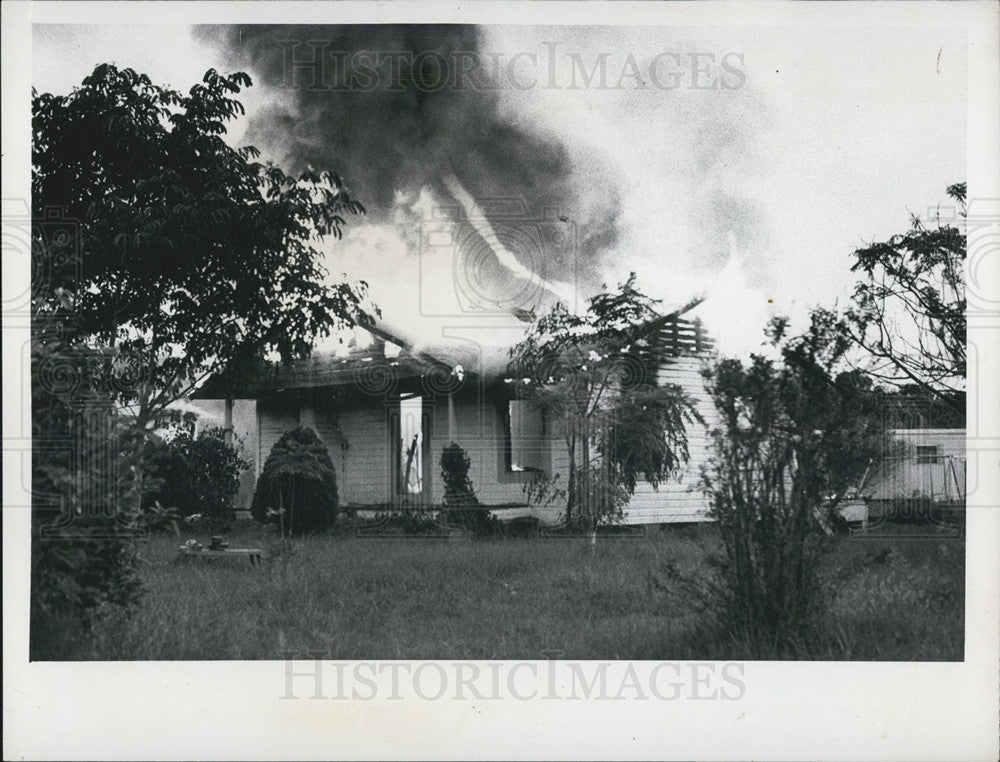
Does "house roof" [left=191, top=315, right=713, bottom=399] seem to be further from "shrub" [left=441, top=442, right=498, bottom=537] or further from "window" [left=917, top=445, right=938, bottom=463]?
"window" [left=917, top=445, right=938, bottom=463]

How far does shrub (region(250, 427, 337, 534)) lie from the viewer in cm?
514

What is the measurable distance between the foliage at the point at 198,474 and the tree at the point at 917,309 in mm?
3773

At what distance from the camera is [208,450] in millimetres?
5137

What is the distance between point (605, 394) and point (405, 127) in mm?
1977

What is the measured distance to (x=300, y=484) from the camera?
518 cm

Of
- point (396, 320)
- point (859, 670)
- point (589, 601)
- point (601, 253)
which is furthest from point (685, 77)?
point (859, 670)

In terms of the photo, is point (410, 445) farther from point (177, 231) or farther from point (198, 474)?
point (177, 231)

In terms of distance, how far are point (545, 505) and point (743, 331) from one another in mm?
1554

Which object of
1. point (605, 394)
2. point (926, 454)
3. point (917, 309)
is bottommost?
point (926, 454)

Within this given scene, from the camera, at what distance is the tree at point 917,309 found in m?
4.92

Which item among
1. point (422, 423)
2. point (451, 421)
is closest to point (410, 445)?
point (422, 423)

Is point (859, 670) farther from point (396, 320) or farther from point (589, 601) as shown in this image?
point (396, 320)

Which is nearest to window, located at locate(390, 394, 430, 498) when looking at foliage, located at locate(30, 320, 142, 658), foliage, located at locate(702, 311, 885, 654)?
foliage, located at locate(30, 320, 142, 658)

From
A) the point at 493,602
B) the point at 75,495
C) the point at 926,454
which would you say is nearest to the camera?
the point at 75,495
